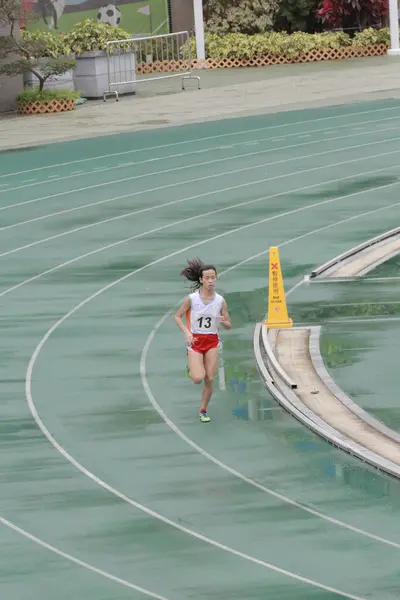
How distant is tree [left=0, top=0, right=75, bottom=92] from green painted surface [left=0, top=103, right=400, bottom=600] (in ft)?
31.3

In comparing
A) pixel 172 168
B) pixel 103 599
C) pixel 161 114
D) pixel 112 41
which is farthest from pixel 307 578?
pixel 112 41

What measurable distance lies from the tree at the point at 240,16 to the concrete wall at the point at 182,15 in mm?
668

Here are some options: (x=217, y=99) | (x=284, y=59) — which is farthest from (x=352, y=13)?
(x=217, y=99)

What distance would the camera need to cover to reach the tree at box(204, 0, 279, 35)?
55125 mm

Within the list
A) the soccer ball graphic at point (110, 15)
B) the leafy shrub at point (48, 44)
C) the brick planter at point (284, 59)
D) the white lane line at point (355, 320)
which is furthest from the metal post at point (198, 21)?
the white lane line at point (355, 320)

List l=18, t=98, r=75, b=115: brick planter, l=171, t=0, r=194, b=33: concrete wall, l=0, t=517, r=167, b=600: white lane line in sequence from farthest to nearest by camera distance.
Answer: l=171, t=0, r=194, b=33: concrete wall < l=18, t=98, r=75, b=115: brick planter < l=0, t=517, r=167, b=600: white lane line

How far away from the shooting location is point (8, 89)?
43.6m

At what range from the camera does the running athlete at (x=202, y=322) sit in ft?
48.4

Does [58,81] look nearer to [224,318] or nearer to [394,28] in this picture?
[394,28]

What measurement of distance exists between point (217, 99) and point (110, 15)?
11.4 meters

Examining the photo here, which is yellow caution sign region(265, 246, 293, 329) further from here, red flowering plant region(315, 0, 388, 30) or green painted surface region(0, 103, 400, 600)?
red flowering plant region(315, 0, 388, 30)

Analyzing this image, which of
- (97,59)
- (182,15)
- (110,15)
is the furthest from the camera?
(182,15)

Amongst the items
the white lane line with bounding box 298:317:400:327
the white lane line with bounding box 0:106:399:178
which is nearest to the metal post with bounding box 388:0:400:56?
the white lane line with bounding box 0:106:399:178

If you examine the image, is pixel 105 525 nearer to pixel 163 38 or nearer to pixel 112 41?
pixel 112 41
